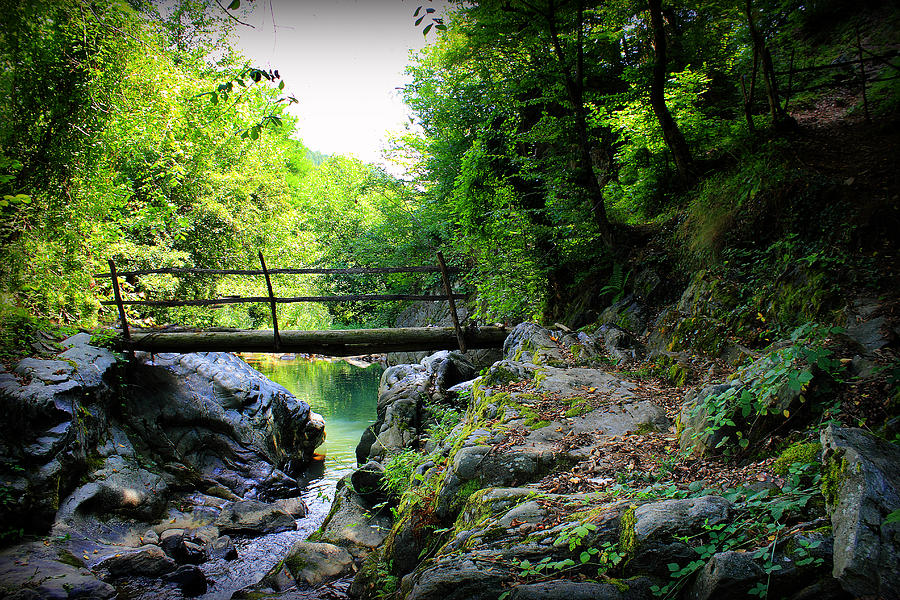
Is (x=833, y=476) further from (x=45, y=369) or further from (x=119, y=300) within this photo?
(x=119, y=300)

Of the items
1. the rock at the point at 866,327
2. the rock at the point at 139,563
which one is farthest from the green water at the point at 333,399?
the rock at the point at 866,327

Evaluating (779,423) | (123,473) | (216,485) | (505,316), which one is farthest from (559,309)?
(123,473)

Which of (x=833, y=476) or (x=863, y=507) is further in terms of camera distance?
(x=833, y=476)

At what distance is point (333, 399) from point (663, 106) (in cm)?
1339

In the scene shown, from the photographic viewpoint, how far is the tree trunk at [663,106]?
6.50m

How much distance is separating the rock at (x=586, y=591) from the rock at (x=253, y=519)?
657 centimetres

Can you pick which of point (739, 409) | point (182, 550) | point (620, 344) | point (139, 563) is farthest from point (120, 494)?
point (739, 409)

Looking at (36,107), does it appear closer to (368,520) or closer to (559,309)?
(368,520)

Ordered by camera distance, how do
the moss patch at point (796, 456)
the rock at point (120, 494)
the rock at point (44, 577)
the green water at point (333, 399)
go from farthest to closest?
the green water at point (333, 399) → the rock at point (120, 494) → the rock at point (44, 577) → the moss patch at point (796, 456)

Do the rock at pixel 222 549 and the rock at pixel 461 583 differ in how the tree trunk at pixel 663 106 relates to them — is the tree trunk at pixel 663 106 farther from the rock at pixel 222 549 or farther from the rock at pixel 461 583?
the rock at pixel 222 549

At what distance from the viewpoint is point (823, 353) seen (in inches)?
105

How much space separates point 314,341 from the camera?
26.2 ft

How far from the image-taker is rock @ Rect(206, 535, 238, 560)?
633cm

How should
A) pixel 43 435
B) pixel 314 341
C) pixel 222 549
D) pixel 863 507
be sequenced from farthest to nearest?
pixel 314 341 → pixel 222 549 → pixel 43 435 → pixel 863 507
